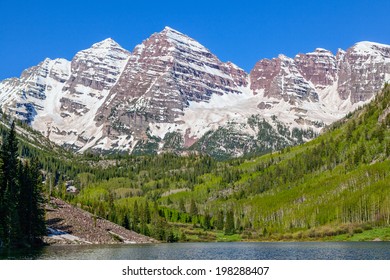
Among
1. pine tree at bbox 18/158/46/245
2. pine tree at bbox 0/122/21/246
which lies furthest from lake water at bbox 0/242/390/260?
pine tree at bbox 18/158/46/245

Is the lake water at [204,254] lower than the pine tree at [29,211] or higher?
lower

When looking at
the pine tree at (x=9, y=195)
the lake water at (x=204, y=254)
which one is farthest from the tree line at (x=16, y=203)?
the lake water at (x=204, y=254)

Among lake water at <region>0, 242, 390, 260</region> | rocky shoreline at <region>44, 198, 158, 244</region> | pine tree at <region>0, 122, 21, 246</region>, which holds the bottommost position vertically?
lake water at <region>0, 242, 390, 260</region>

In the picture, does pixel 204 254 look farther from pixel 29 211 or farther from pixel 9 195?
pixel 29 211

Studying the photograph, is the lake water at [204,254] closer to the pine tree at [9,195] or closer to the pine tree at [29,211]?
the pine tree at [9,195]

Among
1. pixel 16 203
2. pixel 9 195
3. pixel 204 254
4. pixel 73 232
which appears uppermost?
pixel 9 195

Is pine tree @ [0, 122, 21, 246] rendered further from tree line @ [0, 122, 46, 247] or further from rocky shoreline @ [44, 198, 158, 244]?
rocky shoreline @ [44, 198, 158, 244]

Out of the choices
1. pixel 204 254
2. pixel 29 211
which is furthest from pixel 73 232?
pixel 204 254

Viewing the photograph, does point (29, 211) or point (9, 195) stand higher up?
point (9, 195)
